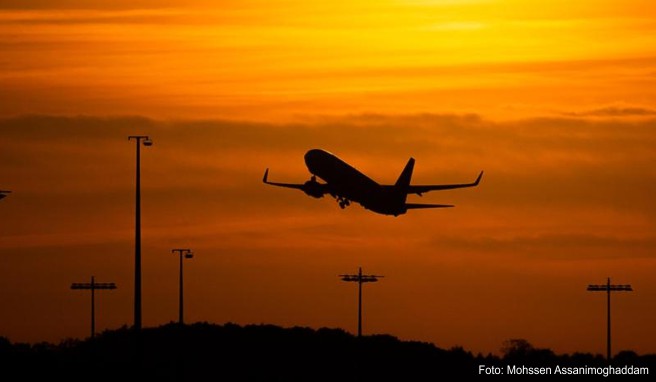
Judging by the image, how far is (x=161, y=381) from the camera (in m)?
198

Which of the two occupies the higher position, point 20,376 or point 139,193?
point 139,193

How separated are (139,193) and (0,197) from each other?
15112 mm

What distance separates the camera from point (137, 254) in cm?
18875

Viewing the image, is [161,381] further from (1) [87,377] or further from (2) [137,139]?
(2) [137,139]

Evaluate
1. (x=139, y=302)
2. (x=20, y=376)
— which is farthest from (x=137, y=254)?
(x=20, y=376)

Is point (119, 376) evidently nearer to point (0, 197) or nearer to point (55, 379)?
point (55, 379)

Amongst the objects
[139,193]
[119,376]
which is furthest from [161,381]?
[139,193]

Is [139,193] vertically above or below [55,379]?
above

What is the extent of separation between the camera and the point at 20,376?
645 feet

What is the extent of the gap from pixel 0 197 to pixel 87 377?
2230cm

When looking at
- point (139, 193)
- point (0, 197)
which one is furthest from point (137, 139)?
point (0, 197)

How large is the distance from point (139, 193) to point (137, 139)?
297 inches

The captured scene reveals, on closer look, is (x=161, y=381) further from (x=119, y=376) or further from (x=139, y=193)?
(x=139, y=193)

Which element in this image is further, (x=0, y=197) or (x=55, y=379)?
(x=55, y=379)
